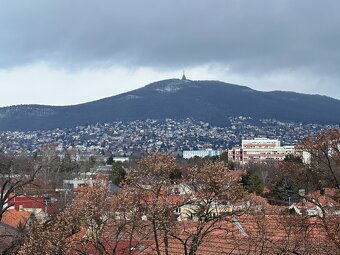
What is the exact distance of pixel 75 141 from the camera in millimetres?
181625

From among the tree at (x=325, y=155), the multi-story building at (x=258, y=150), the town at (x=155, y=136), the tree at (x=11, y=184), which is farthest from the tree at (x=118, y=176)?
the town at (x=155, y=136)

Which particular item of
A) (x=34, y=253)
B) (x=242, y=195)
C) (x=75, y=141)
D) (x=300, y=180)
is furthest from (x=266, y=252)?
(x=75, y=141)

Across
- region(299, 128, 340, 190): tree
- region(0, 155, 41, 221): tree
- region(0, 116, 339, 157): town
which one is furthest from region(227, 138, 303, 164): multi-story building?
region(299, 128, 340, 190): tree

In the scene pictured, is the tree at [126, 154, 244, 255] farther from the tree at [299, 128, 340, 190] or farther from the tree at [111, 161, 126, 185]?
the tree at [299, 128, 340, 190]

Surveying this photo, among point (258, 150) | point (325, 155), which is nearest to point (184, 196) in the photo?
point (325, 155)

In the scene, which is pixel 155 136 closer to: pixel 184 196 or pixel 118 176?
pixel 118 176

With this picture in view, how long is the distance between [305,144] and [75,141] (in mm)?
170522

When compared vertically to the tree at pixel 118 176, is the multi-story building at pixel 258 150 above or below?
below

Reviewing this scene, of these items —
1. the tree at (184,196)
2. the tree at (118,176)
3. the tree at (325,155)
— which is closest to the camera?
the tree at (184,196)

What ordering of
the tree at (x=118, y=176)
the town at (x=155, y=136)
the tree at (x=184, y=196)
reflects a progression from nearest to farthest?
the tree at (x=184, y=196) → the tree at (x=118, y=176) → the town at (x=155, y=136)

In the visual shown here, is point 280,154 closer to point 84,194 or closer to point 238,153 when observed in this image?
point 238,153

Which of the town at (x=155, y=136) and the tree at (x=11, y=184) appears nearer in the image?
the tree at (x=11, y=184)

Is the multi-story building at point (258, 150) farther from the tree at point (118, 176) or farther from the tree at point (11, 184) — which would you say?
the tree at point (11, 184)

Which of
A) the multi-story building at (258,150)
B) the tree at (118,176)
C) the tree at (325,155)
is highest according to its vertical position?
the tree at (325,155)
